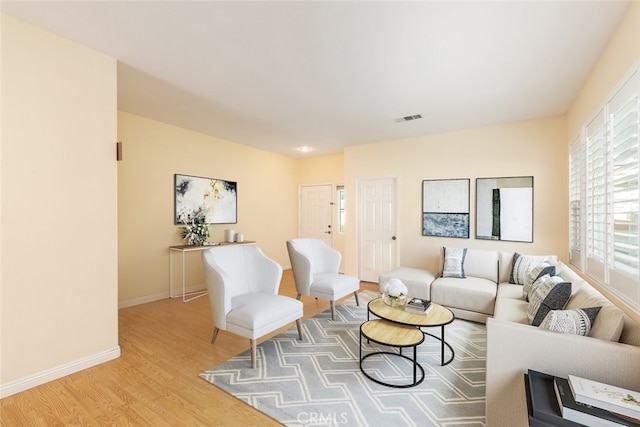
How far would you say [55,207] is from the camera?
2191mm

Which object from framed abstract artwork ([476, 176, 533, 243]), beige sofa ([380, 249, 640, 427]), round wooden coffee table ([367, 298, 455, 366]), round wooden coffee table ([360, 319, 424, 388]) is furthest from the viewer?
framed abstract artwork ([476, 176, 533, 243])

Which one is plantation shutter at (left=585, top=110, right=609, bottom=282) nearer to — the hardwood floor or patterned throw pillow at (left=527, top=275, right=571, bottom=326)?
patterned throw pillow at (left=527, top=275, right=571, bottom=326)

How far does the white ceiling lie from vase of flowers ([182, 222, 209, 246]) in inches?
66.7

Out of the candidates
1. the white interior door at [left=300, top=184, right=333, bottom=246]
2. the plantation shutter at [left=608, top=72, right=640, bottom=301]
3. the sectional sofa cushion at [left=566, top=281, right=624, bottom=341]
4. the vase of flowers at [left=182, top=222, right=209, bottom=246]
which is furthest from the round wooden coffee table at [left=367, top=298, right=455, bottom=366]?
the white interior door at [left=300, top=184, right=333, bottom=246]

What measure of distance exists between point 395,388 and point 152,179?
4.07 metres

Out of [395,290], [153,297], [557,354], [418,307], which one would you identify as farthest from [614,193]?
[153,297]

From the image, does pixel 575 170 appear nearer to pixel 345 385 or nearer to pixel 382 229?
pixel 382 229

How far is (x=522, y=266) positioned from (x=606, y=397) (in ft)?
8.35

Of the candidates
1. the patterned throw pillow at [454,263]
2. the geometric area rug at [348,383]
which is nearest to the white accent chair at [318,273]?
the geometric area rug at [348,383]

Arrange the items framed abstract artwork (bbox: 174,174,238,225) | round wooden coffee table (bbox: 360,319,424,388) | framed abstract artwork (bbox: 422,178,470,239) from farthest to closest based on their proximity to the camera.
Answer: framed abstract artwork (bbox: 174,174,238,225) < framed abstract artwork (bbox: 422,178,470,239) < round wooden coffee table (bbox: 360,319,424,388)

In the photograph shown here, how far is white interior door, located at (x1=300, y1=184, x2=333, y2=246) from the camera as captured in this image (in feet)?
20.7

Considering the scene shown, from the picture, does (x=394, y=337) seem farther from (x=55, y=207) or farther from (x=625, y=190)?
(x=55, y=207)

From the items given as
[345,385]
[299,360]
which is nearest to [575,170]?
[345,385]

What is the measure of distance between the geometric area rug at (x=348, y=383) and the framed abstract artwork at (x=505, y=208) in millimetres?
1745
